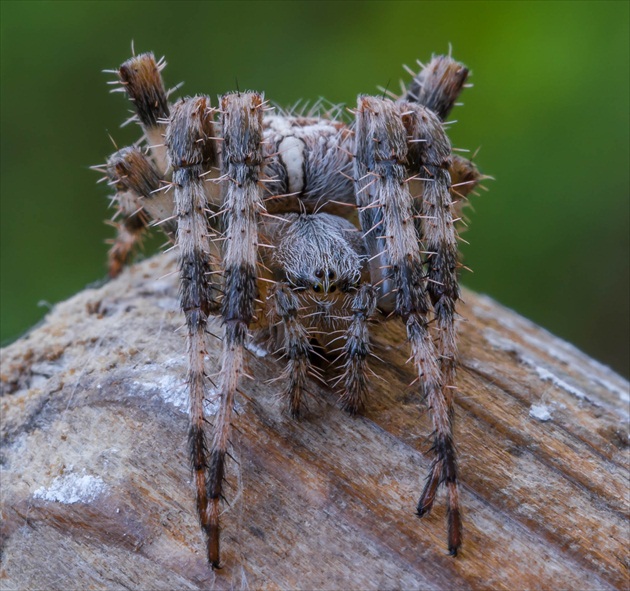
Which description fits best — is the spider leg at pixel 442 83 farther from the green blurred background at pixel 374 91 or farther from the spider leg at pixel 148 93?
the green blurred background at pixel 374 91

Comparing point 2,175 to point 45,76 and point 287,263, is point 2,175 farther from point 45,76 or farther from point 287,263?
point 287,263

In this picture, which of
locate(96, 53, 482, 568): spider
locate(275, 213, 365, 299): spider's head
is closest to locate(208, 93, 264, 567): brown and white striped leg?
locate(96, 53, 482, 568): spider

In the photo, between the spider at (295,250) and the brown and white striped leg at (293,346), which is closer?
→ the spider at (295,250)

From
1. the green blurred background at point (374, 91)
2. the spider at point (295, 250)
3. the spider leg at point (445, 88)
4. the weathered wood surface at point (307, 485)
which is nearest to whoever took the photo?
the weathered wood surface at point (307, 485)

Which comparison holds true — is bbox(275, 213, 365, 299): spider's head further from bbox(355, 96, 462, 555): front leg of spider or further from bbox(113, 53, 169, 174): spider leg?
bbox(113, 53, 169, 174): spider leg

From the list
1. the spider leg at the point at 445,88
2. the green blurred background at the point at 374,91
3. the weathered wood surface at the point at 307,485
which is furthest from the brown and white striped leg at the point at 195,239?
the green blurred background at the point at 374,91

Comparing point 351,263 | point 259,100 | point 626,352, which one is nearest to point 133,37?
point 259,100
